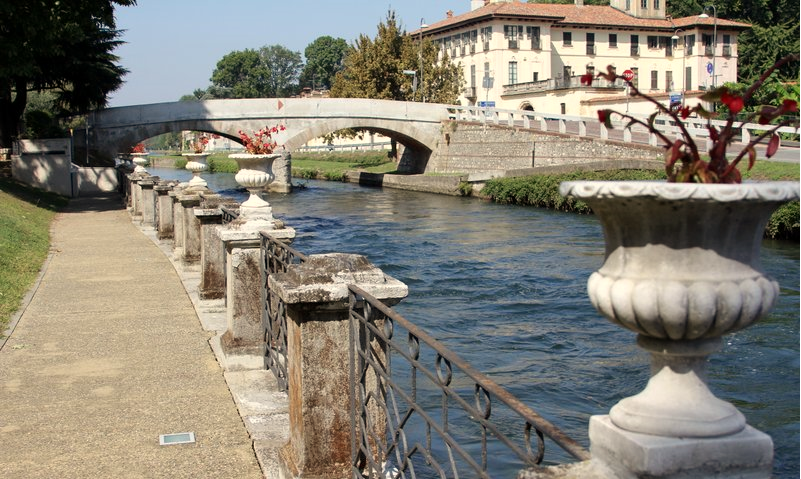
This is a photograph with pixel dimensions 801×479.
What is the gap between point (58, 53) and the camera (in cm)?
2345

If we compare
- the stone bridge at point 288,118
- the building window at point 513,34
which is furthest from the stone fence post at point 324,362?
the building window at point 513,34

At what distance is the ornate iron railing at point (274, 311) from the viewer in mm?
5910

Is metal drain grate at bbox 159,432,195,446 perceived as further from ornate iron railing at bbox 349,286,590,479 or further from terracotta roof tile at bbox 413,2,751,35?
terracotta roof tile at bbox 413,2,751,35

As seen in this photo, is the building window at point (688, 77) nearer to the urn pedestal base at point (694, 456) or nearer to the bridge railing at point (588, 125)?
the bridge railing at point (588, 125)

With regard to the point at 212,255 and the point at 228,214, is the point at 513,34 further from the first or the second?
the point at 228,214

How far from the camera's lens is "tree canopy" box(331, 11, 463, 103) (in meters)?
54.7

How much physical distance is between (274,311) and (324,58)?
119m

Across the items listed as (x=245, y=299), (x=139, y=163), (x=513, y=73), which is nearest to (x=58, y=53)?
(x=139, y=163)

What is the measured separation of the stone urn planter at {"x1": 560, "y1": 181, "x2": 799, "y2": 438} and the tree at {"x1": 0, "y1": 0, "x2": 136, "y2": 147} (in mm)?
20719


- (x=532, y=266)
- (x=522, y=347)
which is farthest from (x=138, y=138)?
(x=522, y=347)

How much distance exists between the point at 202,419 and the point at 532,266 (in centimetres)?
1197

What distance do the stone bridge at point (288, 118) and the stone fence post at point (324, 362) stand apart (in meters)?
37.0

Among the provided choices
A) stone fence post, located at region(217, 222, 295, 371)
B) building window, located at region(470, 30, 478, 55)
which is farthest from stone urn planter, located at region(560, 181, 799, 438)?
building window, located at region(470, 30, 478, 55)

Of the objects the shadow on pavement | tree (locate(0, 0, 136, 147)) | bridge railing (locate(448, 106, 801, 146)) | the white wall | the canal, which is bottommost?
the canal
